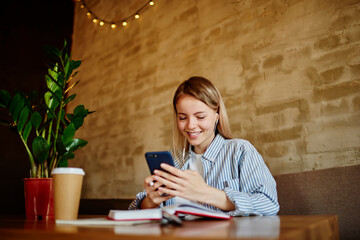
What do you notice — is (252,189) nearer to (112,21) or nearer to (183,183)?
(183,183)

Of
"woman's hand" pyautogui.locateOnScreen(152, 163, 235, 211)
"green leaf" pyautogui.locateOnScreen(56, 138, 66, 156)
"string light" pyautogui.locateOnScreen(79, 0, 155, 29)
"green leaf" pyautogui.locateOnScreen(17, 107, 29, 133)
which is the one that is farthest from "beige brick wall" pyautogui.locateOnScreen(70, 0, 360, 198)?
"green leaf" pyautogui.locateOnScreen(17, 107, 29, 133)

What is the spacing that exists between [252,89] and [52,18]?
3.56m

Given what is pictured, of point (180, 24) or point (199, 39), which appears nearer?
point (199, 39)

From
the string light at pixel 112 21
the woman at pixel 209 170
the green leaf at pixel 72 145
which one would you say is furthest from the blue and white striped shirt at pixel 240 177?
the string light at pixel 112 21

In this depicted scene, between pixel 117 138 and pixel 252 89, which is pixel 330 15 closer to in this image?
pixel 252 89

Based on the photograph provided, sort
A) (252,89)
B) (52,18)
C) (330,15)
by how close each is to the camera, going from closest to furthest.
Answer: (330,15) < (252,89) < (52,18)

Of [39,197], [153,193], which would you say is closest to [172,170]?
[153,193]

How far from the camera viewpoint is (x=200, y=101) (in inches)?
73.7

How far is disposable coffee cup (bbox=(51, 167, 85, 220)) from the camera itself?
3.96ft

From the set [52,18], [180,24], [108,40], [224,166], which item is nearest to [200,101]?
[224,166]

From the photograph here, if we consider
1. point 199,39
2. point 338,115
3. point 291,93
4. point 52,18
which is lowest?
point 338,115

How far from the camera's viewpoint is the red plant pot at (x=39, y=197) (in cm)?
151

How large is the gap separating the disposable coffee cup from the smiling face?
81 centimetres

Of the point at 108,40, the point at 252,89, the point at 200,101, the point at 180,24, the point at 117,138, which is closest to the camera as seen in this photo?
the point at 200,101
